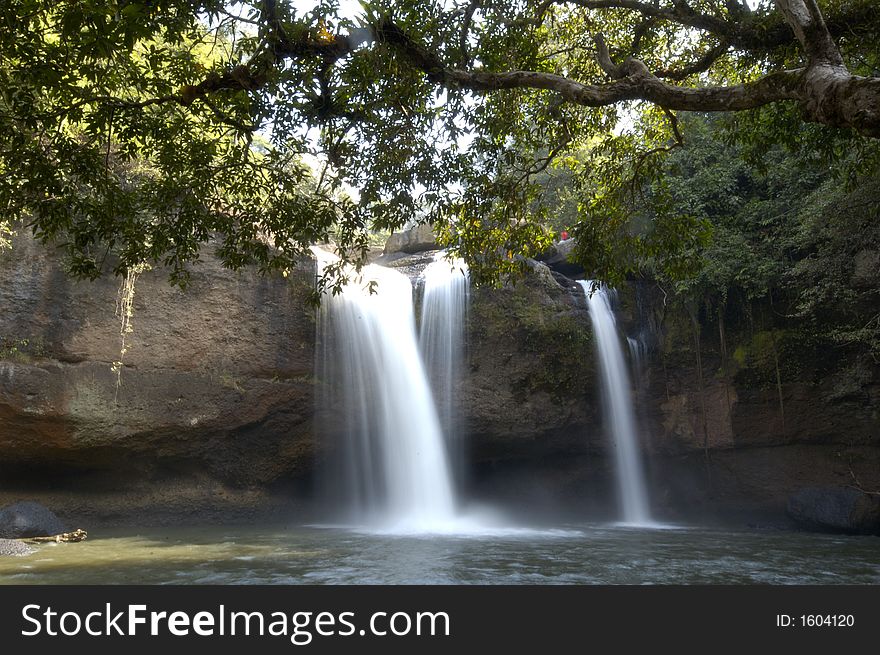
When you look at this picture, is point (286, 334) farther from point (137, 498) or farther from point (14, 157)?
point (14, 157)

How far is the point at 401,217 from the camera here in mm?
8312

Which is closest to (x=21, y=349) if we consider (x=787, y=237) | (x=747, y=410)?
(x=747, y=410)

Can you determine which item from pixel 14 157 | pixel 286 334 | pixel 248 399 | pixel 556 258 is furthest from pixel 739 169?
pixel 14 157

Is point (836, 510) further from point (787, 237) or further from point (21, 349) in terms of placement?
point (21, 349)

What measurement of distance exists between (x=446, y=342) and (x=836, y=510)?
8658 mm

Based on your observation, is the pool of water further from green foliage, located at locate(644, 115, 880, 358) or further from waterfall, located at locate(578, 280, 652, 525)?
green foliage, located at locate(644, 115, 880, 358)

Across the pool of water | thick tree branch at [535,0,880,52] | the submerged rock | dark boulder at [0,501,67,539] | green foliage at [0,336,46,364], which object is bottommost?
the pool of water

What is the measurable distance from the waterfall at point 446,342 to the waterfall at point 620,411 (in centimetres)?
309

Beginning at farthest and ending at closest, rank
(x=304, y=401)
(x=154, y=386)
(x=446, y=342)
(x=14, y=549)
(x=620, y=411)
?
(x=620, y=411)
(x=446, y=342)
(x=304, y=401)
(x=154, y=386)
(x=14, y=549)

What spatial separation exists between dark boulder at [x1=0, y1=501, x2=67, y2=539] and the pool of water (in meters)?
0.73

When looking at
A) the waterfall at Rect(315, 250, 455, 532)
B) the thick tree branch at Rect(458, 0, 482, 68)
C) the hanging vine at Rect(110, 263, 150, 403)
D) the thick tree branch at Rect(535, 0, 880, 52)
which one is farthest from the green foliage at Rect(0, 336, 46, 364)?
the thick tree branch at Rect(535, 0, 880, 52)

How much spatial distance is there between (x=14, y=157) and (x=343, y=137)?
10.7ft

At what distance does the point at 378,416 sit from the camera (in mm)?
15609

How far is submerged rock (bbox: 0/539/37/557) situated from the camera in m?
9.61
